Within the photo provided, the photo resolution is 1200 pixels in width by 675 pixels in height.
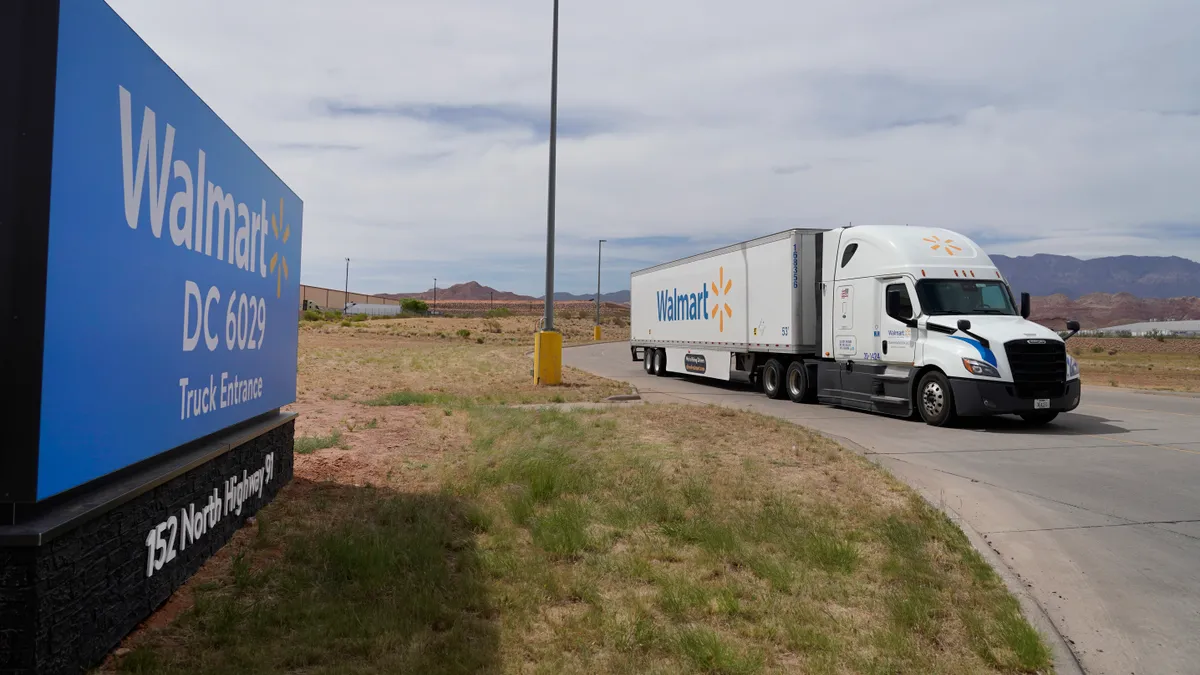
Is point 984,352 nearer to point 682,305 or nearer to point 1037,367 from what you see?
point 1037,367

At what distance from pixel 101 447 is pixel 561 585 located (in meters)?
2.73

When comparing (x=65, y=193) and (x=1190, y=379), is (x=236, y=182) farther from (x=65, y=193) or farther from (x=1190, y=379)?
(x=1190, y=379)

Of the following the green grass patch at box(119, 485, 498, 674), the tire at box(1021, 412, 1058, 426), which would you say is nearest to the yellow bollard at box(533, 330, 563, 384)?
the tire at box(1021, 412, 1058, 426)

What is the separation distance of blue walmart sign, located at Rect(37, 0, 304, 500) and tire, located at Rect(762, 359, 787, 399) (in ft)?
46.8

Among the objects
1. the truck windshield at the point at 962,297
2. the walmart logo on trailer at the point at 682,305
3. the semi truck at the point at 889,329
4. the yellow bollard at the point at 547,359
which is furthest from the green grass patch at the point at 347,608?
the walmart logo on trailer at the point at 682,305

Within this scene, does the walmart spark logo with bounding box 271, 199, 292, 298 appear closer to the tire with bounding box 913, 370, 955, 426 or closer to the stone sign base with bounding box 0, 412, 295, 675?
the stone sign base with bounding box 0, 412, 295, 675

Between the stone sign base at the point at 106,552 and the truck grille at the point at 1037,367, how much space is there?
39.1 ft

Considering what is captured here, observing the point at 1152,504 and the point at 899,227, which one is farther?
the point at 899,227

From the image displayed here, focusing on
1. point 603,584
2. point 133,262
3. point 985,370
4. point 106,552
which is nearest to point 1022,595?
point 603,584

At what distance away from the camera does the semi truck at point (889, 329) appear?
43.3ft

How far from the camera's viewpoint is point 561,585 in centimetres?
514

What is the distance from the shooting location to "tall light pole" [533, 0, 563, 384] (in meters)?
18.4

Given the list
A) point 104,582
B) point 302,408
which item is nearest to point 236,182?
point 104,582

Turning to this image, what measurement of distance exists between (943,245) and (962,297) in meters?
1.24
